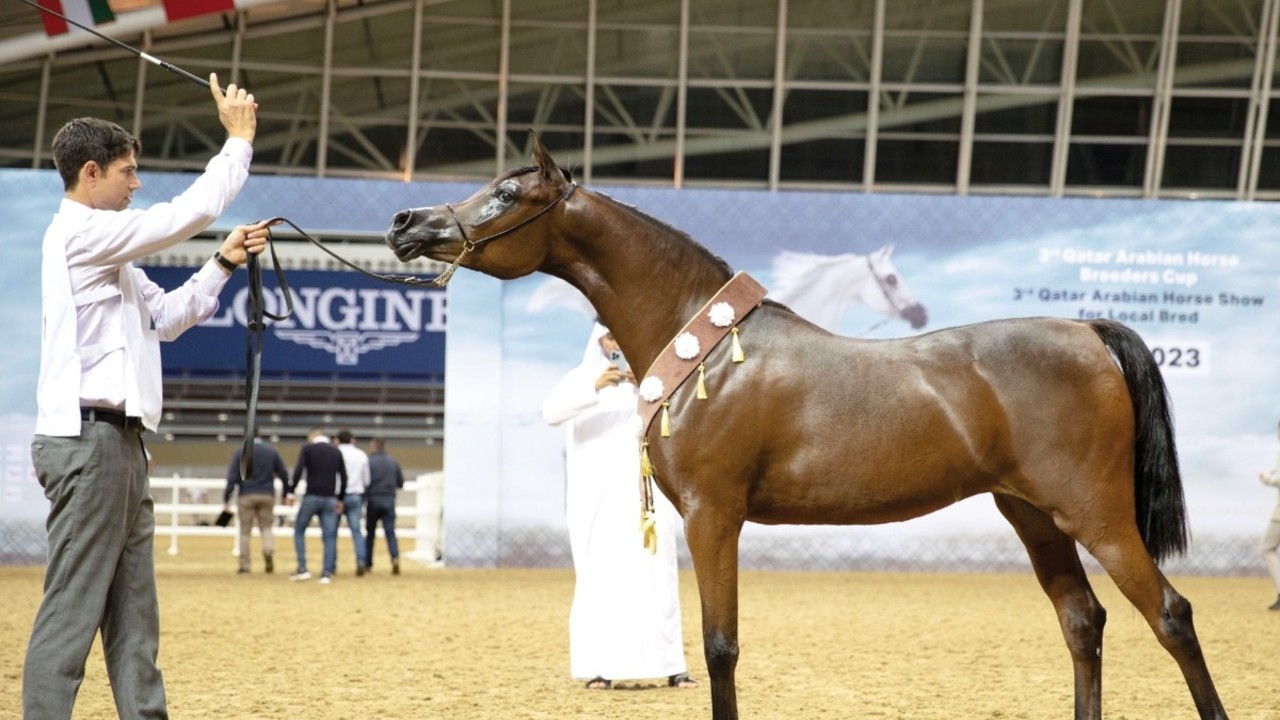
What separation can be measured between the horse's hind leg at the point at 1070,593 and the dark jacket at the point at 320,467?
1151 cm

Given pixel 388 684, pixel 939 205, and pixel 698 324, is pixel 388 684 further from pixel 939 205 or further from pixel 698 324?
pixel 939 205

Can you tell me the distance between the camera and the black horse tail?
4.75 metres

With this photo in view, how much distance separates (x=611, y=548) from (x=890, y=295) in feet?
30.8

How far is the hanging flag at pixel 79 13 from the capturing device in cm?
1655

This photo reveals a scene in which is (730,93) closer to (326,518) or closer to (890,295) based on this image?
(890,295)

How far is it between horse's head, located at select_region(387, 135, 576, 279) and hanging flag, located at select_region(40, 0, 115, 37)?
14100 mm

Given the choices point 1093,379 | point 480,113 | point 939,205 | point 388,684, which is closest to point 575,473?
point 388,684

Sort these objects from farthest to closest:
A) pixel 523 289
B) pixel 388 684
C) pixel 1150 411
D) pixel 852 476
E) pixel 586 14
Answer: pixel 586 14 < pixel 523 289 < pixel 388 684 < pixel 1150 411 < pixel 852 476

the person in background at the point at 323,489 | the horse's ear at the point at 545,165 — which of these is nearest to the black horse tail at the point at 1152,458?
the horse's ear at the point at 545,165

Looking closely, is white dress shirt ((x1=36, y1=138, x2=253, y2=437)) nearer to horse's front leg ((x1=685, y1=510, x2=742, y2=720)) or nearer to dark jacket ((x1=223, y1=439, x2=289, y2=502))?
horse's front leg ((x1=685, y1=510, x2=742, y2=720))

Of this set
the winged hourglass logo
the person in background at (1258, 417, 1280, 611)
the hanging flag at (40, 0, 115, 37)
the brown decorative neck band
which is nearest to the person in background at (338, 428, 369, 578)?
the winged hourglass logo

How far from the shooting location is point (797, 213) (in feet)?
52.6

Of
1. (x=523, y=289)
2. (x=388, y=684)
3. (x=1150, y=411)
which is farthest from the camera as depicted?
(x=523, y=289)

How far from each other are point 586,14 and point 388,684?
16032 millimetres
